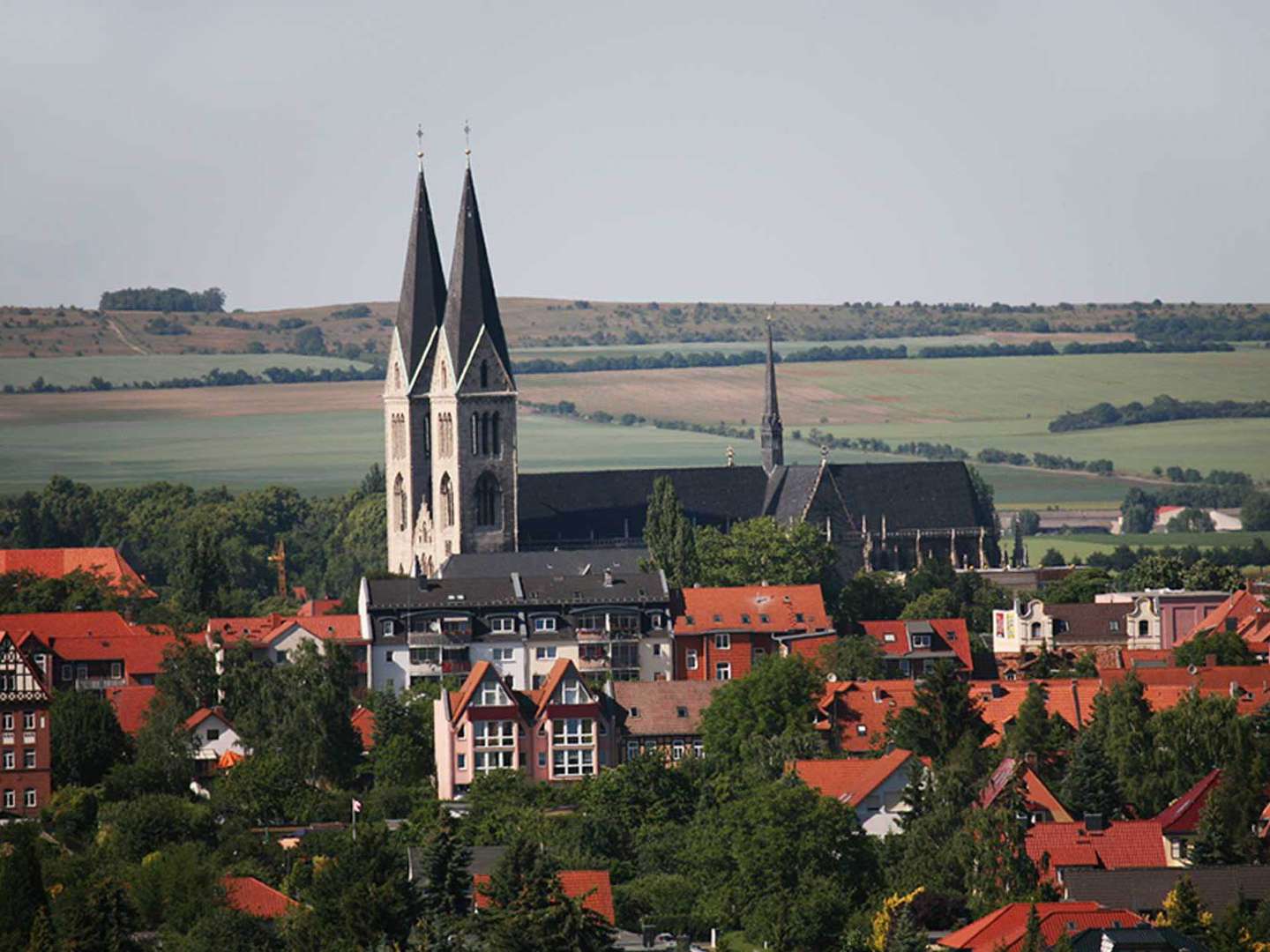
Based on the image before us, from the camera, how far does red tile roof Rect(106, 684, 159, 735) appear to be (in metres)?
104

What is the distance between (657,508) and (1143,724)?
51.8m

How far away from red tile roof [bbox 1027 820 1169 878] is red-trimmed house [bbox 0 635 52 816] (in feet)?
85.0

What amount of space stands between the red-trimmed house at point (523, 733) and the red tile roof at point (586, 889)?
1639cm

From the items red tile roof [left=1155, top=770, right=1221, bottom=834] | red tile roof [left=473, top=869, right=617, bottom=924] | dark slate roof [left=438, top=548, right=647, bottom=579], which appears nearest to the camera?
red tile roof [left=473, top=869, right=617, bottom=924]

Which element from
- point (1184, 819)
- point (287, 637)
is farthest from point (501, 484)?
point (1184, 819)

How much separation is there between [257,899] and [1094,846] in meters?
18.1

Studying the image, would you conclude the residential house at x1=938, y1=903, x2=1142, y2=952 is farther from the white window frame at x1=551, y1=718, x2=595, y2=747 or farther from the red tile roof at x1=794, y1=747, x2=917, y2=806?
the white window frame at x1=551, y1=718, x2=595, y2=747

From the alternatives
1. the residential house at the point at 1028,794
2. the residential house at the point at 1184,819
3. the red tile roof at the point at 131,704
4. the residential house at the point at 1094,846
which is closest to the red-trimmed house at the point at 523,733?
the red tile roof at the point at 131,704

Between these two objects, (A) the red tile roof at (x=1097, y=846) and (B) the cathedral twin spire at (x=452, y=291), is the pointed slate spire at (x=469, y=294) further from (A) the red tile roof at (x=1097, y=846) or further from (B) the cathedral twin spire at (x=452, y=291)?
(A) the red tile roof at (x=1097, y=846)

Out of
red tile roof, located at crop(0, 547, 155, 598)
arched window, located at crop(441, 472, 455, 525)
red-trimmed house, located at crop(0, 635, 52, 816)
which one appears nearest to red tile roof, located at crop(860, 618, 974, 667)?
red-trimmed house, located at crop(0, 635, 52, 816)

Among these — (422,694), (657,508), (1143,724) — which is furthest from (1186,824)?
(657,508)

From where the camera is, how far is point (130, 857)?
88312mm

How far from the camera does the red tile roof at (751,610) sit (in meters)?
117

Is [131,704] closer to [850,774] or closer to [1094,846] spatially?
[850,774]
